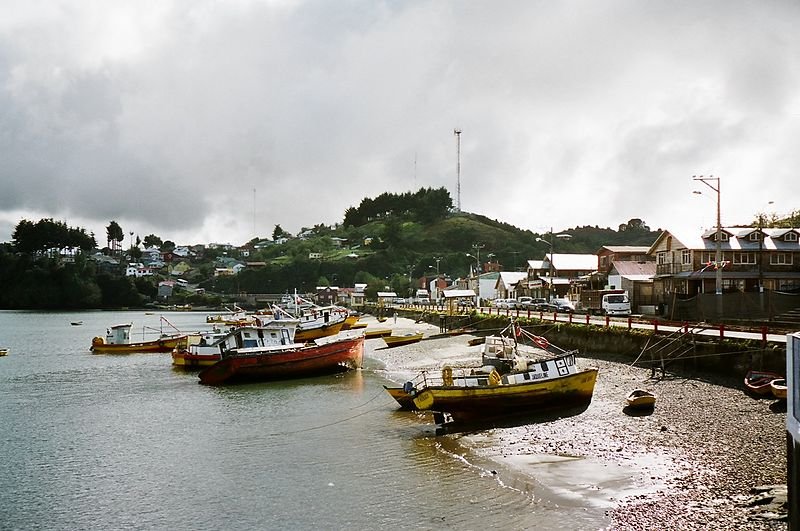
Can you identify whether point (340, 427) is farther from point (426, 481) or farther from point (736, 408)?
point (736, 408)

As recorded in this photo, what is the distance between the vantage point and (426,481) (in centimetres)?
1964

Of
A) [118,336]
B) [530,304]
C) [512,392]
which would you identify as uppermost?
[530,304]

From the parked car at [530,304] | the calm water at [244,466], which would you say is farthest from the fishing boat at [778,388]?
the parked car at [530,304]

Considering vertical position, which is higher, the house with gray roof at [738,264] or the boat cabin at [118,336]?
the house with gray roof at [738,264]

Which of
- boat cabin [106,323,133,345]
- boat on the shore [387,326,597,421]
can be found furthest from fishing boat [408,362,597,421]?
boat cabin [106,323,133,345]

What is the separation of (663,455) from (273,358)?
27.9 meters

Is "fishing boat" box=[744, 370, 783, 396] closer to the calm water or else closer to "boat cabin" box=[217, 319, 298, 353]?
the calm water

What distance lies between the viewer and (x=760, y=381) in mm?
25953

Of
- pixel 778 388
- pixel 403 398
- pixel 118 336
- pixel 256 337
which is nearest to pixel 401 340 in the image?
pixel 256 337

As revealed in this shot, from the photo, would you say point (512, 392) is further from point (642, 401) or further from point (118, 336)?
point (118, 336)

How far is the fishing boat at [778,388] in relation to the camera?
2353 centimetres

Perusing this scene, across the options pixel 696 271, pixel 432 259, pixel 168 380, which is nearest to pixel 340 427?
pixel 168 380

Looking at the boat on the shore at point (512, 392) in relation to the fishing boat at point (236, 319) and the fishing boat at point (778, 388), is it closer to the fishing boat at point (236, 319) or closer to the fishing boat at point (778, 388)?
the fishing boat at point (778, 388)

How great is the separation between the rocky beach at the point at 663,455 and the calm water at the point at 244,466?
3.65ft
